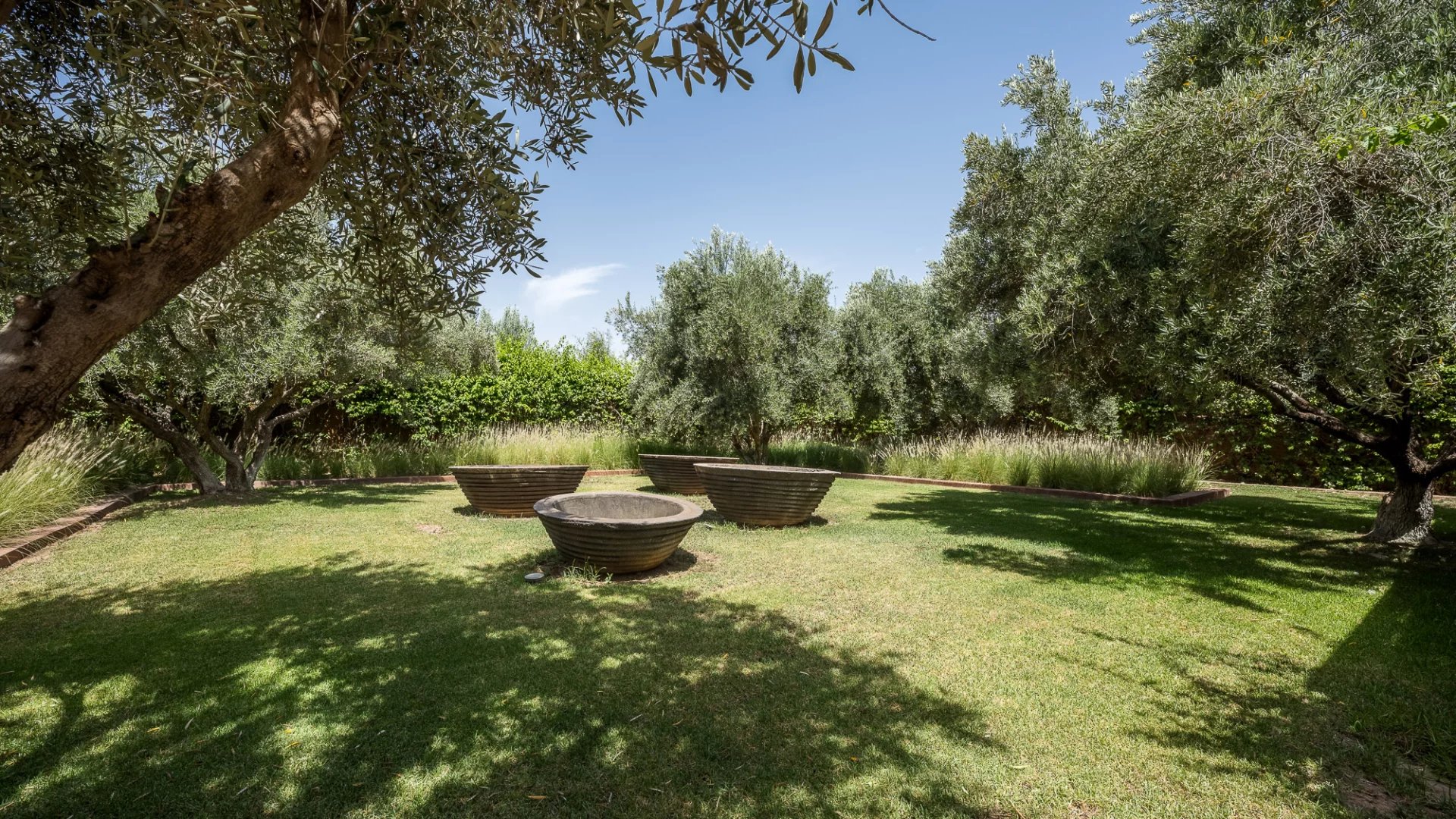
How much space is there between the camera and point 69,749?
2824 millimetres

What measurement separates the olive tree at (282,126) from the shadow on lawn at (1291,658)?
374cm

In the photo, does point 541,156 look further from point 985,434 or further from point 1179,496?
point 985,434

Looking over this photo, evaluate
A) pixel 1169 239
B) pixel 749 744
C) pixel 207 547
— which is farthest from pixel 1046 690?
pixel 207 547

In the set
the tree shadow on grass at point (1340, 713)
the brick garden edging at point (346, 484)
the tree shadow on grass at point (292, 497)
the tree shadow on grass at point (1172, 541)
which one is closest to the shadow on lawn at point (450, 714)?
the tree shadow on grass at point (1340, 713)

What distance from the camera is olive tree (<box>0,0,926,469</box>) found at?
185 centimetres

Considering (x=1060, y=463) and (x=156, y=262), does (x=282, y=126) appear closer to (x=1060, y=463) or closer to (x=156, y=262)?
(x=156, y=262)

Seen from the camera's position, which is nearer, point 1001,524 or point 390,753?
point 390,753

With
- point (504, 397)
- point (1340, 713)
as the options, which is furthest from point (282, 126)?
point (504, 397)

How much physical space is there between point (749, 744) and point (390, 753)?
1629mm

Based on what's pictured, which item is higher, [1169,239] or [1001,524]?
[1169,239]

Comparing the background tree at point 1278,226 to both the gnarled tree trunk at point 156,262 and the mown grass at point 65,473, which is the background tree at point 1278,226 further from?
the mown grass at point 65,473

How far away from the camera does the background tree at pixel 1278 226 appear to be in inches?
188

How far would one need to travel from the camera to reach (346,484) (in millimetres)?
12805

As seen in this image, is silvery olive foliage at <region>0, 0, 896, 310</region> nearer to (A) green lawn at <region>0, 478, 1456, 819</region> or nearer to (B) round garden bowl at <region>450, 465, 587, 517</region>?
(A) green lawn at <region>0, 478, 1456, 819</region>
